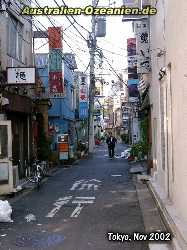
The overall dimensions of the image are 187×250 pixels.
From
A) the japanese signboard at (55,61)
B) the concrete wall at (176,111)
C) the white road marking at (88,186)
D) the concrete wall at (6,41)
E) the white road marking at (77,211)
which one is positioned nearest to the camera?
the concrete wall at (176,111)

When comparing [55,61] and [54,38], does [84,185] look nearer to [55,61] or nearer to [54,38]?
[55,61]

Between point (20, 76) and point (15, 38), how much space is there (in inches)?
181

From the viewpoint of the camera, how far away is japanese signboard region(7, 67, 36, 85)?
2014 centimetres

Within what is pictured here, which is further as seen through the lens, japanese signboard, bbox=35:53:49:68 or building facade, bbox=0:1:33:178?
japanese signboard, bbox=35:53:49:68

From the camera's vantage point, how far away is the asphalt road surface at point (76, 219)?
9.91 metres

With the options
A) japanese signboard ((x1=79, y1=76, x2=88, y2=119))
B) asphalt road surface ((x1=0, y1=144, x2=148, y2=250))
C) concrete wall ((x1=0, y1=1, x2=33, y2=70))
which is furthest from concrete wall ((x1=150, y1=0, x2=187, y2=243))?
japanese signboard ((x1=79, y1=76, x2=88, y2=119))

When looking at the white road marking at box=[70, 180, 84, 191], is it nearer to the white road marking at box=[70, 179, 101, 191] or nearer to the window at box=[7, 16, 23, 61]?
the white road marking at box=[70, 179, 101, 191]

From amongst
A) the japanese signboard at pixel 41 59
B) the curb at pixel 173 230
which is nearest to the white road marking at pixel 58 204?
the curb at pixel 173 230

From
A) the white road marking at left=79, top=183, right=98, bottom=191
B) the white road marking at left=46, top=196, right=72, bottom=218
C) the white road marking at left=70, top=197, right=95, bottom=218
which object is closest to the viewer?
the white road marking at left=46, top=196, right=72, bottom=218

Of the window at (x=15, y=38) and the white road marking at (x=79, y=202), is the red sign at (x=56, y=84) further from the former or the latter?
the white road marking at (x=79, y=202)

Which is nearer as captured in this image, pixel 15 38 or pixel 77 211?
pixel 77 211

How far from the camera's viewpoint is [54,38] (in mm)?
29391

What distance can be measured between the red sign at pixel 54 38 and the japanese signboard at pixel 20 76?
9.10 metres

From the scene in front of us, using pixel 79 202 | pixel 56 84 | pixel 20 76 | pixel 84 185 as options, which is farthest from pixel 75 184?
pixel 56 84
